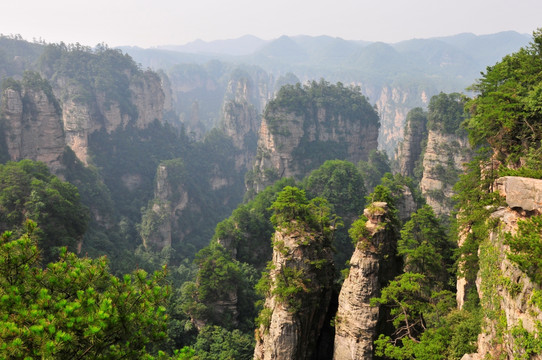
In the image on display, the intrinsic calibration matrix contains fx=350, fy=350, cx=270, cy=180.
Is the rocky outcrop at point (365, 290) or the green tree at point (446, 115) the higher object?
the green tree at point (446, 115)

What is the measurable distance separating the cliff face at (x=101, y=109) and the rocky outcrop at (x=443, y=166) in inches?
2638

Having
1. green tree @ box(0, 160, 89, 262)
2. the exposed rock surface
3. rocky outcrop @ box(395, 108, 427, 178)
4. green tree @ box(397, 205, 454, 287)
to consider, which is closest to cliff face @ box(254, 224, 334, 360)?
green tree @ box(397, 205, 454, 287)

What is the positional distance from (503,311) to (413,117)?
60.9 metres

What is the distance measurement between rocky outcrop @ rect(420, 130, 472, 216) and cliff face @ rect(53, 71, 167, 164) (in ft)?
220

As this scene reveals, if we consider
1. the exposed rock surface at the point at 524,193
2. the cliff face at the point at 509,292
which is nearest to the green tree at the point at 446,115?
the cliff face at the point at 509,292

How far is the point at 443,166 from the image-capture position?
53.4m

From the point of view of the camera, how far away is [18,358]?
6734 mm

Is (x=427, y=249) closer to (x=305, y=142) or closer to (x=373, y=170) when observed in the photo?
(x=373, y=170)

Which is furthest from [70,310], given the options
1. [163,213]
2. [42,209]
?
[163,213]

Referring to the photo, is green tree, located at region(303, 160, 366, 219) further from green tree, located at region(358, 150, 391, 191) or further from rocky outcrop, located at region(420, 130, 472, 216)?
rocky outcrop, located at region(420, 130, 472, 216)

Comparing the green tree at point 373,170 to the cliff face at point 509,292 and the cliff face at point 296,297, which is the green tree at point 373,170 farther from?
the cliff face at point 509,292

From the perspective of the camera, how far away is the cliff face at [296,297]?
65.3 ft

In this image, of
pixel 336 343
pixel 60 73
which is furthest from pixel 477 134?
pixel 60 73

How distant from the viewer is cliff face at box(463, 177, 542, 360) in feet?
31.4
